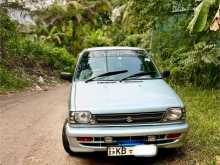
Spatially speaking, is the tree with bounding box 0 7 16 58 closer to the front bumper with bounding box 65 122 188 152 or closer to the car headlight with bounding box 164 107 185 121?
the front bumper with bounding box 65 122 188 152

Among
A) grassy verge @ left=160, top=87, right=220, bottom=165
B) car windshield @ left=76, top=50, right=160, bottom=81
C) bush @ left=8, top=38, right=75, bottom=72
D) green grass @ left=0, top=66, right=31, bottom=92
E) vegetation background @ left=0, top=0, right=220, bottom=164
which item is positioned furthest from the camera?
bush @ left=8, top=38, right=75, bottom=72

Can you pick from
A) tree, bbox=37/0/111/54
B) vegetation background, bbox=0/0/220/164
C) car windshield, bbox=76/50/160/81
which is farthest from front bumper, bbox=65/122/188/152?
tree, bbox=37/0/111/54

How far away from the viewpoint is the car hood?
21.3ft

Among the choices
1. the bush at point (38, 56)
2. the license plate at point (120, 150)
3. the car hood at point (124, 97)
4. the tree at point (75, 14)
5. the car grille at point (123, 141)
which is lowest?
the bush at point (38, 56)

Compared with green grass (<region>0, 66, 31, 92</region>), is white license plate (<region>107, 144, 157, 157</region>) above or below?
above

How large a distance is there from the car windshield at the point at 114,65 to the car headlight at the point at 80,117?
1361 mm

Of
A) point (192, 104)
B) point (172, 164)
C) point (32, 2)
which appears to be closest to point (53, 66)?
point (32, 2)

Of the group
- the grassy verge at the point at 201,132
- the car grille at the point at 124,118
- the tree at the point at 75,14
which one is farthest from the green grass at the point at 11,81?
the tree at the point at 75,14

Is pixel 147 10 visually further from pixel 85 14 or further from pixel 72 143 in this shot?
pixel 85 14

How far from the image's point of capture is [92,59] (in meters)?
8.45

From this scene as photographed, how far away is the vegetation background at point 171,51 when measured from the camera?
27.7 ft

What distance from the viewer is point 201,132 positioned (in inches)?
328

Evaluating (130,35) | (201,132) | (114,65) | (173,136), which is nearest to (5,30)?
(130,35)

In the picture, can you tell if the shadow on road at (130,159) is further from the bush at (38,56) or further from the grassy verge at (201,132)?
the bush at (38,56)
